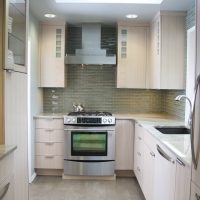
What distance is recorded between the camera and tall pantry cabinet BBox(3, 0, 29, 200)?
2.09 metres

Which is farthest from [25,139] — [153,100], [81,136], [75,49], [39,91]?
[153,100]

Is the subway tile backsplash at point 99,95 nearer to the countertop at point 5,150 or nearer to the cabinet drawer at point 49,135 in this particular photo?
the cabinet drawer at point 49,135

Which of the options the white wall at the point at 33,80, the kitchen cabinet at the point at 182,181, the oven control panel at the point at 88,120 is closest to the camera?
the kitchen cabinet at the point at 182,181

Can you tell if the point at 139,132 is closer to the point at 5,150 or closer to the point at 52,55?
the point at 52,55

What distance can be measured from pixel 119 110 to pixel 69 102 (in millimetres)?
898

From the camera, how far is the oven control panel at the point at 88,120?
13.4 ft

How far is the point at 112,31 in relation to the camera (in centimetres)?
482

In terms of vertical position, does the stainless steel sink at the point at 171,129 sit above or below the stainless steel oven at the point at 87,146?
above

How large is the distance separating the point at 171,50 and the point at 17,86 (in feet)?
7.59

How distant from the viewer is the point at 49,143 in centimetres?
423

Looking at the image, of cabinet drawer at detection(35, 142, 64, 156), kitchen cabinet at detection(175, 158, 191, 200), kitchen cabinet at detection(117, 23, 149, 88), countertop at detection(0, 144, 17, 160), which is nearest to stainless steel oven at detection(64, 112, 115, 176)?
cabinet drawer at detection(35, 142, 64, 156)

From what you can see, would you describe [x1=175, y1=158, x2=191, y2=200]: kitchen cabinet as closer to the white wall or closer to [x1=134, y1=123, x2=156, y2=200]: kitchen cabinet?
[x1=134, y1=123, x2=156, y2=200]: kitchen cabinet

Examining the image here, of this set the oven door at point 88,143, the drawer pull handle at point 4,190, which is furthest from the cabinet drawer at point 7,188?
the oven door at point 88,143

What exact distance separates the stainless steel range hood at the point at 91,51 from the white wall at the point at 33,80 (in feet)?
1.67
